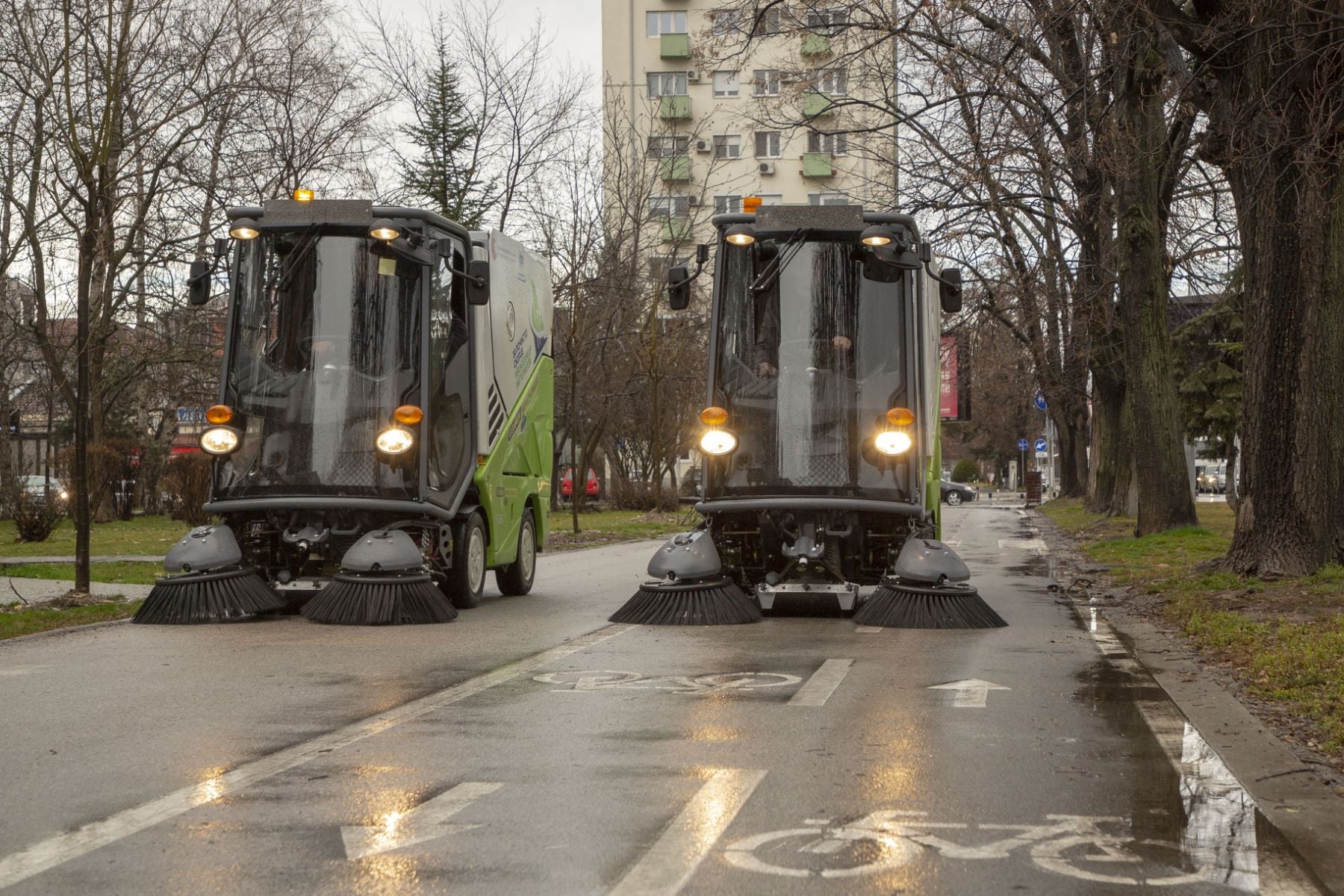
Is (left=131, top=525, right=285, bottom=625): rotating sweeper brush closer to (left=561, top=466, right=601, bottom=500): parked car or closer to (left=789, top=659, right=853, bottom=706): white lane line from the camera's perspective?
(left=789, top=659, right=853, bottom=706): white lane line

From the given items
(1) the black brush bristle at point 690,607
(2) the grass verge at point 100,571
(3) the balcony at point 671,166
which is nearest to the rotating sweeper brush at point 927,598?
(1) the black brush bristle at point 690,607

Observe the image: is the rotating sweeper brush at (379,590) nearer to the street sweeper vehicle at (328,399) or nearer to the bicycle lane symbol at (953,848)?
the street sweeper vehicle at (328,399)

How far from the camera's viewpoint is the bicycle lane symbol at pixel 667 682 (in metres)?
8.95

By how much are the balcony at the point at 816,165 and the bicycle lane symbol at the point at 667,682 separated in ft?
232

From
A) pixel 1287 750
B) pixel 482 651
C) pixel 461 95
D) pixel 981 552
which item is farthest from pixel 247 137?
pixel 1287 750

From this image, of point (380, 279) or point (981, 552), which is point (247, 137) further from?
point (380, 279)

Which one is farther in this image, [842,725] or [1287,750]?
[842,725]

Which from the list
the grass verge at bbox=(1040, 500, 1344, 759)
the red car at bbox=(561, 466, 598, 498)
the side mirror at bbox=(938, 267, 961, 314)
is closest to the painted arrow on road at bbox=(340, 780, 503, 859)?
the grass verge at bbox=(1040, 500, 1344, 759)

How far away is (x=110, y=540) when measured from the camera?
2933 centimetres

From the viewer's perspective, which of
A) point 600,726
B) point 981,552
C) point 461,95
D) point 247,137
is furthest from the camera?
point 461,95

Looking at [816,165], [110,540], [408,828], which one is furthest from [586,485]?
[408,828]

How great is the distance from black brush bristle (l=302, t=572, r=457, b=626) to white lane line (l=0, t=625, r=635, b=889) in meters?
3.01

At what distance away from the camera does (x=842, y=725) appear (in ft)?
25.1

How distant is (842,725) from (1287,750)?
194 cm
